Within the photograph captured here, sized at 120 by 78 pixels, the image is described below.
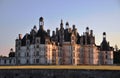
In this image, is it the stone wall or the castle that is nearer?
the stone wall

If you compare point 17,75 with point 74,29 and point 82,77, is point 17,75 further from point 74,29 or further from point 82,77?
point 74,29

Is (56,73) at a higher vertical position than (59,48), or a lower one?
lower

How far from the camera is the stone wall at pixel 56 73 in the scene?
1471 inches

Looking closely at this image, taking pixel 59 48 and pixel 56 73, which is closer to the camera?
pixel 56 73

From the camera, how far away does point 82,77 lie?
39.2 metres

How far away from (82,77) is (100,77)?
244 cm

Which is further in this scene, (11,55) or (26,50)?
(11,55)

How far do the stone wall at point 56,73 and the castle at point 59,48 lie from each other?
29.1m

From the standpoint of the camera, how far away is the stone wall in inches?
1471

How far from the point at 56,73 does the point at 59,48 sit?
4055 cm

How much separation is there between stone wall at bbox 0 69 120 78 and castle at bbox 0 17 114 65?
95.4 ft

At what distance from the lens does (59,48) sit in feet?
268

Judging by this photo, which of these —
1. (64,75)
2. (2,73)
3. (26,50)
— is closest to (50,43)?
(26,50)

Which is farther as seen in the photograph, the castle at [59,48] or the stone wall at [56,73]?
the castle at [59,48]
